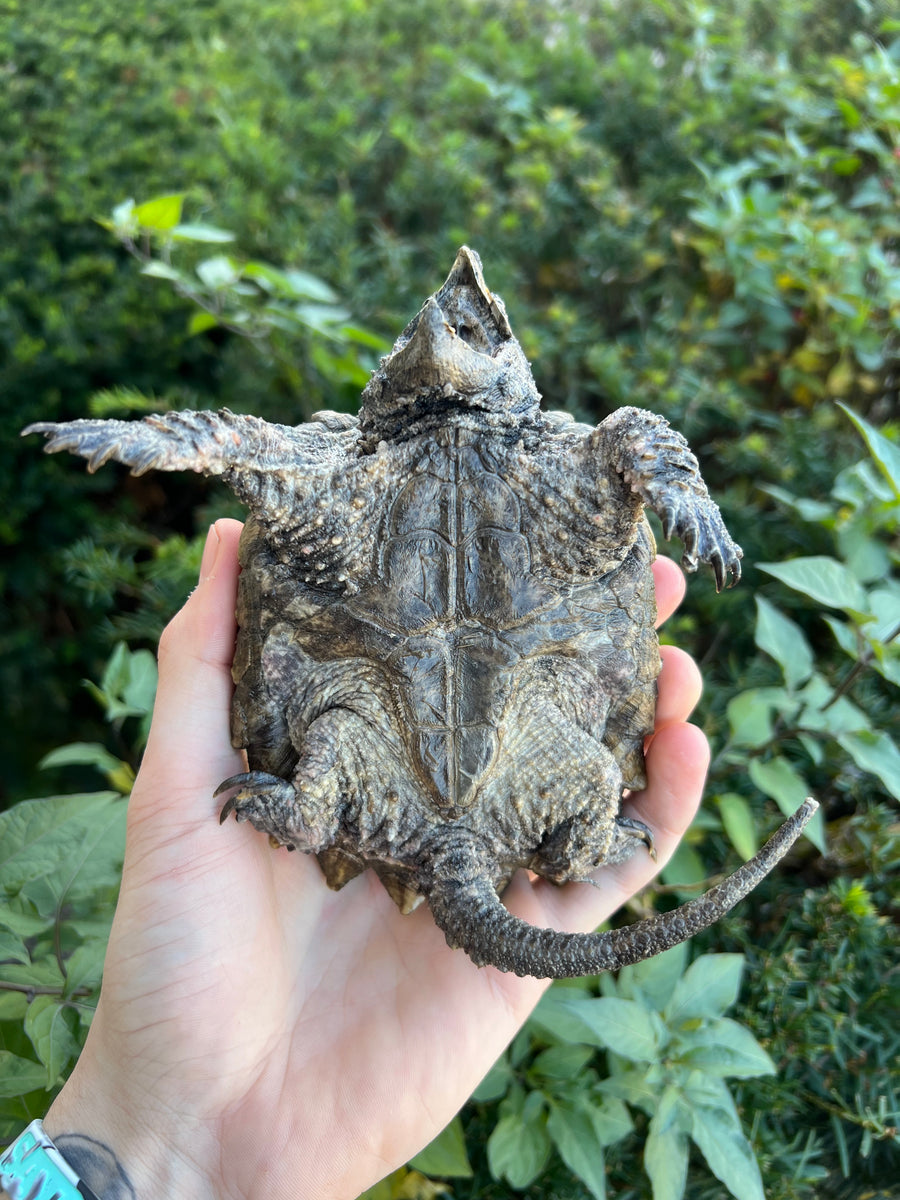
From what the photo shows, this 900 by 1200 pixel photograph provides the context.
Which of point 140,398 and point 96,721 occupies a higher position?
point 140,398

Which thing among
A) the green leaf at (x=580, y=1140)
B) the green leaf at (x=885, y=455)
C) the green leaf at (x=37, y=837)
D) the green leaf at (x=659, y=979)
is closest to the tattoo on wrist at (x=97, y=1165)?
the green leaf at (x=37, y=837)

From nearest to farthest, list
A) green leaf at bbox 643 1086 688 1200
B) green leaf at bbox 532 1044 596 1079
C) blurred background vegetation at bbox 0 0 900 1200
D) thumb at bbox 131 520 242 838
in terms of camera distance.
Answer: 1. green leaf at bbox 643 1086 688 1200
2. thumb at bbox 131 520 242 838
3. green leaf at bbox 532 1044 596 1079
4. blurred background vegetation at bbox 0 0 900 1200

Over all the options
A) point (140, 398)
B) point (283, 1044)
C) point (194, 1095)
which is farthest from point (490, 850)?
point (140, 398)

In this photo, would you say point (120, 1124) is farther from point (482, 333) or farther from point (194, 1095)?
point (482, 333)

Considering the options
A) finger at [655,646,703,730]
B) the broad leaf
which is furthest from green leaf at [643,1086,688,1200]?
finger at [655,646,703,730]

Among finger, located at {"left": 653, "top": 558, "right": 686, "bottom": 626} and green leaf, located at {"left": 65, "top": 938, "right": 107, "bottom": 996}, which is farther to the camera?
finger, located at {"left": 653, "top": 558, "right": 686, "bottom": 626}

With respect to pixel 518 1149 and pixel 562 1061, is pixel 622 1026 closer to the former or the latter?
pixel 562 1061

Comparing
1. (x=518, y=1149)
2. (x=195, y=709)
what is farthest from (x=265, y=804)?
(x=518, y=1149)

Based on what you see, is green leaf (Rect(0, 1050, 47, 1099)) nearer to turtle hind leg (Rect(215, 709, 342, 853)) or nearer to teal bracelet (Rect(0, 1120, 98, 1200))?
teal bracelet (Rect(0, 1120, 98, 1200))
